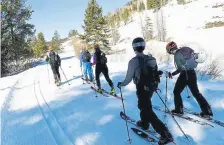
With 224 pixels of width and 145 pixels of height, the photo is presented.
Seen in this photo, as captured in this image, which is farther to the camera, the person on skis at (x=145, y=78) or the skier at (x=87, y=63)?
the skier at (x=87, y=63)

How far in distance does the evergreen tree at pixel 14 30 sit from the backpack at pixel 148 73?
1135 inches

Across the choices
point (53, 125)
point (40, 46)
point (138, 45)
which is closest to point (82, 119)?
point (53, 125)

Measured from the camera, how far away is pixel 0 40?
30.3 m

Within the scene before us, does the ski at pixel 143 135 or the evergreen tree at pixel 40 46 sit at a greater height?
the evergreen tree at pixel 40 46

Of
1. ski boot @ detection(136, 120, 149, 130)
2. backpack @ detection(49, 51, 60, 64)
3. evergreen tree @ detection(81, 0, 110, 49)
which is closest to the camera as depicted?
ski boot @ detection(136, 120, 149, 130)

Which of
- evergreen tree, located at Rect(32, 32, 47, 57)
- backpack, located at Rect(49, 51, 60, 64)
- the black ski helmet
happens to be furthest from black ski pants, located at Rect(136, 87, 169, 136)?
evergreen tree, located at Rect(32, 32, 47, 57)

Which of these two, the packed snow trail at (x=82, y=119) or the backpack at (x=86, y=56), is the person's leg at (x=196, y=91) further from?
the backpack at (x=86, y=56)

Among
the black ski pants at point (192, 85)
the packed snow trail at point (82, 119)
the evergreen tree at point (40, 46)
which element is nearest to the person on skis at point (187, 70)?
the black ski pants at point (192, 85)

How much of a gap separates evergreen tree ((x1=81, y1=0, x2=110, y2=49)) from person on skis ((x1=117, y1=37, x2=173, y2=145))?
128ft

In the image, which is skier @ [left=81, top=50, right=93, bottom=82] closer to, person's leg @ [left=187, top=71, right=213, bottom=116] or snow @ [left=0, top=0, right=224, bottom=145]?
snow @ [left=0, top=0, right=224, bottom=145]

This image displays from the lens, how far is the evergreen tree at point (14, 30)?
3231 cm

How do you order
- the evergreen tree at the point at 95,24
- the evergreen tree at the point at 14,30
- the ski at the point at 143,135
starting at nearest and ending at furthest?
the ski at the point at 143,135, the evergreen tree at the point at 14,30, the evergreen tree at the point at 95,24

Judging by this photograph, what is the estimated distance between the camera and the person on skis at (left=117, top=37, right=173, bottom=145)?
5430 mm

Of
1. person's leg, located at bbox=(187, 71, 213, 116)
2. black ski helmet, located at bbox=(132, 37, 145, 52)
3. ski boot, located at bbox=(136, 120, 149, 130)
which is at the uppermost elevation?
black ski helmet, located at bbox=(132, 37, 145, 52)
